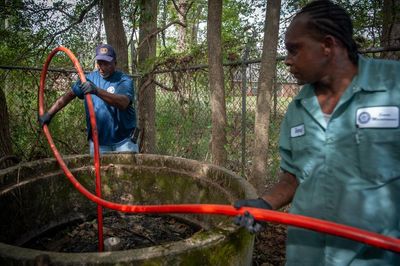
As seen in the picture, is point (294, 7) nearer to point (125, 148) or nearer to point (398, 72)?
point (125, 148)

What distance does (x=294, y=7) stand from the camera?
24.2 feet

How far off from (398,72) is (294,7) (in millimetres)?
6690

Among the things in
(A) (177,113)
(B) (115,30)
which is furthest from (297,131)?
(B) (115,30)

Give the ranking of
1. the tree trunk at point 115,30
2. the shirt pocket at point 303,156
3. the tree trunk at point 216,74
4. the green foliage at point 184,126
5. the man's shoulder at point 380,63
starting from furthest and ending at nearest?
the tree trunk at point 115,30 < the green foliage at point 184,126 < the tree trunk at point 216,74 < the shirt pocket at point 303,156 < the man's shoulder at point 380,63

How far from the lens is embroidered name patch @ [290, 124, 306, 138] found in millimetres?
1535

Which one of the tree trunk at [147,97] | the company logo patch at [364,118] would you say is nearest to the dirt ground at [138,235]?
the tree trunk at [147,97]

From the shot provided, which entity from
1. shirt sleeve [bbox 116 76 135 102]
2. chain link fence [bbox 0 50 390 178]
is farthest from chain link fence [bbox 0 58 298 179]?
shirt sleeve [bbox 116 76 135 102]

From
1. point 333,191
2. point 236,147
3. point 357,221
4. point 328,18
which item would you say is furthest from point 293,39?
point 236,147

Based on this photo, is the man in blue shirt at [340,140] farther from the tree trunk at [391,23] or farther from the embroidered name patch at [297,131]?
the tree trunk at [391,23]

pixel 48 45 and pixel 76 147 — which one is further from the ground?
Result: pixel 48 45

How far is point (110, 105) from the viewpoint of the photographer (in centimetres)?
365

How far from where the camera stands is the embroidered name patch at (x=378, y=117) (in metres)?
1.27

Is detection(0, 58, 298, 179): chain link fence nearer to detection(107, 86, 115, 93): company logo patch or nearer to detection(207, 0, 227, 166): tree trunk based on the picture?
detection(207, 0, 227, 166): tree trunk

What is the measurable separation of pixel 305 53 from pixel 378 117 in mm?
399
